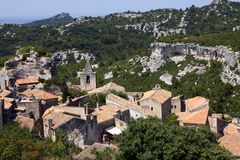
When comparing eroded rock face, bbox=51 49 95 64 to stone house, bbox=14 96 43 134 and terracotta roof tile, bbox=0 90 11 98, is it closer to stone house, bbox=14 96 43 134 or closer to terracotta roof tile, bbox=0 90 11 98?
terracotta roof tile, bbox=0 90 11 98

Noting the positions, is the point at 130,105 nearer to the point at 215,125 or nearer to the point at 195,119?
the point at 195,119

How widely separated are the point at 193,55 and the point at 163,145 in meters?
71.1

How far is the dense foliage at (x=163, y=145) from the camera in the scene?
103ft

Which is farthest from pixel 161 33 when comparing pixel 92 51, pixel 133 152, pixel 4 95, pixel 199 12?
pixel 133 152

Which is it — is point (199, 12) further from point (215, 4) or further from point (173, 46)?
point (173, 46)

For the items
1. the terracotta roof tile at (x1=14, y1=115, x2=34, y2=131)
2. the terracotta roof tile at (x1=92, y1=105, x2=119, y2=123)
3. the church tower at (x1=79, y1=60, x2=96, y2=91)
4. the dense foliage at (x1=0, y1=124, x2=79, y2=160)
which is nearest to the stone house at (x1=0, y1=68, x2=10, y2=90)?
the church tower at (x1=79, y1=60, x2=96, y2=91)

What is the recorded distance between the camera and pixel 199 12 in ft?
541

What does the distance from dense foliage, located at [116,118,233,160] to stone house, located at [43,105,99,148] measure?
534cm

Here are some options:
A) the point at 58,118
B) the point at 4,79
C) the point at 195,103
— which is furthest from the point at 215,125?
the point at 4,79

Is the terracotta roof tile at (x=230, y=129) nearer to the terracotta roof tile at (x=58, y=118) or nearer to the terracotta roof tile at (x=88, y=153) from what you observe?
the terracotta roof tile at (x=88, y=153)

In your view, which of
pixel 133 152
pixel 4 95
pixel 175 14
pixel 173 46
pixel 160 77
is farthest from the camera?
pixel 175 14

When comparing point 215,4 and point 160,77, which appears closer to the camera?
point 160,77

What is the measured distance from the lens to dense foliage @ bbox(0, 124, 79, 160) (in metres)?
31.6

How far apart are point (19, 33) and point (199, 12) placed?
61009 mm
